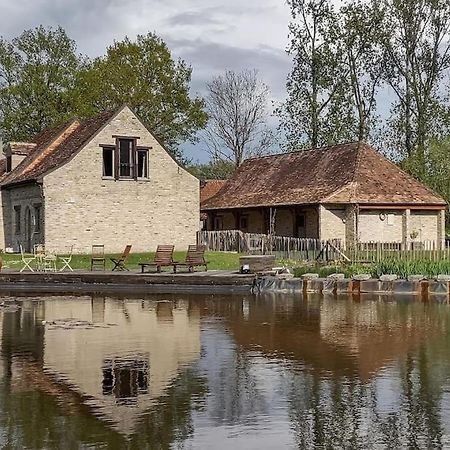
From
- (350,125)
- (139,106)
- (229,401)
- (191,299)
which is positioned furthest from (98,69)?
(229,401)

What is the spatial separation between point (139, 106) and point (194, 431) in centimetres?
5368

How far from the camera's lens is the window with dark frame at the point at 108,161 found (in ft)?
130

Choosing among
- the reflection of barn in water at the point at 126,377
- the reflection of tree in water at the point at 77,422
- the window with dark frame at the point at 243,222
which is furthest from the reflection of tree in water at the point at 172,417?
the window with dark frame at the point at 243,222

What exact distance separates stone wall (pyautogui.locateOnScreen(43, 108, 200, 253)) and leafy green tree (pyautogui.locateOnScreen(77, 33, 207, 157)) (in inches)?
776

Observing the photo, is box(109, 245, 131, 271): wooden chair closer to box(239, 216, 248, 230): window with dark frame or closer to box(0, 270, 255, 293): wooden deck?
box(0, 270, 255, 293): wooden deck

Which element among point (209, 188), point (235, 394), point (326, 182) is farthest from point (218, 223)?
point (235, 394)

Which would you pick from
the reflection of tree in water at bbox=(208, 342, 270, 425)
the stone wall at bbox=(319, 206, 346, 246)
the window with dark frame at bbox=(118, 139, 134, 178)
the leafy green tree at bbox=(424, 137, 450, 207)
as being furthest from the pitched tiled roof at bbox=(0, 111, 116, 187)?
the reflection of tree in water at bbox=(208, 342, 270, 425)

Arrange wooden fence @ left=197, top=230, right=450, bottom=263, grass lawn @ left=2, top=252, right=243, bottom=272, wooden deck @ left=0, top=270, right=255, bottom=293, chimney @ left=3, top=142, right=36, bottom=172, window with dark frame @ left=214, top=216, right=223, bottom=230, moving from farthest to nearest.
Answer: window with dark frame @ left=214, top=216, right=223, bottom=230 < chimney @ left=3, top=142, right=36, bottom=172 < grass lawn @ left=2, top=252, right=243, bottom=272 < wooden fence @ left=197, top=230, right=450, bottom=263 < wooden deck @ left=0, top=270, right=255, bottom=293

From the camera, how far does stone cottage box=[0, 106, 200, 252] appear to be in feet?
126

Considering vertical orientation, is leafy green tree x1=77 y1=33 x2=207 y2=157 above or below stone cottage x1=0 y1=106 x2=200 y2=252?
above

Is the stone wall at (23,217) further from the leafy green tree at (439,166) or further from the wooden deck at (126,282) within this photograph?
the leafy green tree at (439,166)

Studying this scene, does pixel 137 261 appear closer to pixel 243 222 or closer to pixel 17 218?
pixel 17 218

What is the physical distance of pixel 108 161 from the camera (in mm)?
39969

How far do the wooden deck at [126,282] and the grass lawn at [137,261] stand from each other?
3.90 meters
